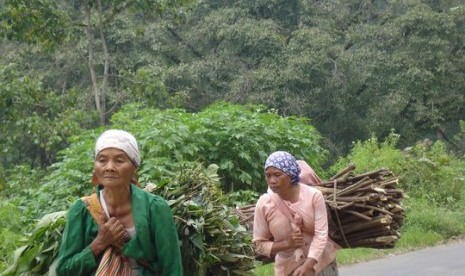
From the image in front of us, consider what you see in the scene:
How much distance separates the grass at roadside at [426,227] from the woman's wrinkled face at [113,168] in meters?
10.4

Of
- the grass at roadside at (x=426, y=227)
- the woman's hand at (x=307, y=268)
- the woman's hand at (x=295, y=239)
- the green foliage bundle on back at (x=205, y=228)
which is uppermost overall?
the green foliage bundle on back at (x=205, y=228)

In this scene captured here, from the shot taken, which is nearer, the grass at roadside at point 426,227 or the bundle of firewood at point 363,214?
the bundle of firewood at point 363,214

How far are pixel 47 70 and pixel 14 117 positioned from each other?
10.9 m

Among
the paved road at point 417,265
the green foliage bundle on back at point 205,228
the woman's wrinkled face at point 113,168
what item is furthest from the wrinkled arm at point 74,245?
the paved road at point 417,265

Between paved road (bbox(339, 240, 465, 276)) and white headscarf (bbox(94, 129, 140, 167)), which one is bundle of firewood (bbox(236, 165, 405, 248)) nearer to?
white headscarf (bbox(94, 129, 140, 167))

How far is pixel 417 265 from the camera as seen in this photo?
1262 cm

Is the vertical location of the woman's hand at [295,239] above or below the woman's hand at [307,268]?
above

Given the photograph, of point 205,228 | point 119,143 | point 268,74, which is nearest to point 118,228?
point 119,143

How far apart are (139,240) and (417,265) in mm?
9504

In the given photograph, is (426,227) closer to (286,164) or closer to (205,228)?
(286,164)

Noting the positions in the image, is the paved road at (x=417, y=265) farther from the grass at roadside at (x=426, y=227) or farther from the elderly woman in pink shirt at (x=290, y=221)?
the elderly woman in pink shirt at (x=290, y=221)

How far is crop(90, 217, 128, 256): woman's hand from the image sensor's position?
143 inches

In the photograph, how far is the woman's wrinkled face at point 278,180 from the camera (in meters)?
5.55

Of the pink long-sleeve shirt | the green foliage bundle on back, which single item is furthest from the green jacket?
the pink long-sleeve shirt
